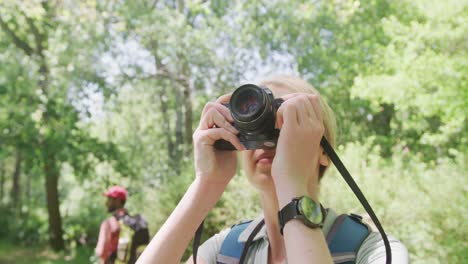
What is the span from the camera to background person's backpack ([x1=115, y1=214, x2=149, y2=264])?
5.22m

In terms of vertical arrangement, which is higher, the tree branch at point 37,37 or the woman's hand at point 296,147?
the tree branch at point 37,37

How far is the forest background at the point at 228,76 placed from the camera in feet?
23.7

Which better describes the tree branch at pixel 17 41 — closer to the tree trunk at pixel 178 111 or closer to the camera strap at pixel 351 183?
the tree trunk at pixel 178 111

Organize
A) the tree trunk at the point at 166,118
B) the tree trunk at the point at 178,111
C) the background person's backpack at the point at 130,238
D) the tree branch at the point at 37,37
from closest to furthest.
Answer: the background person's backpack at the point at 130,238, the tree branch at the point at 37,37, the tree trunk at the point at 178,111, the tree trunk at the point at 166,118

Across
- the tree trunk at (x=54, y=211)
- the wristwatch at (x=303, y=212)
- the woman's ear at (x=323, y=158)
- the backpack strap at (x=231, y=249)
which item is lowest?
the tree trunk at (x=54, y=211)

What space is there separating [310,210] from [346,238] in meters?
Answer: 0.18

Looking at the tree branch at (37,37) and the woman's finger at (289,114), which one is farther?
the tree branch at (37,37)

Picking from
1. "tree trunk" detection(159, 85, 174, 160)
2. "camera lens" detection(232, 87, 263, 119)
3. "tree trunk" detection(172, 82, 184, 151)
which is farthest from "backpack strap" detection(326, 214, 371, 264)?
"tree trunk" detection(159, 85, 174, 160)

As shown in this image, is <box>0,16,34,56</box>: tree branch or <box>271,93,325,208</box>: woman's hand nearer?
<box>271,93,325,208</box>: woman's hand

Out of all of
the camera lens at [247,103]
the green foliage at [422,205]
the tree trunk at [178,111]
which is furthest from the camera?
the tree trunk at [178,111]

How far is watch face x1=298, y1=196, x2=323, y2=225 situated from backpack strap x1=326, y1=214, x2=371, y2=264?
129 mm

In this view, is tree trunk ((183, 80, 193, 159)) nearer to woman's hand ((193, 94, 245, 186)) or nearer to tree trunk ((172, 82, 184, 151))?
tree trunk ((172, 82, 184, 151))

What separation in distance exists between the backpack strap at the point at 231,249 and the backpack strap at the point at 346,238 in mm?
271

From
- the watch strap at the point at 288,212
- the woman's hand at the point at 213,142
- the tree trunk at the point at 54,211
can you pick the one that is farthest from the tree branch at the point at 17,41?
the watch strap at the point at 288,212
